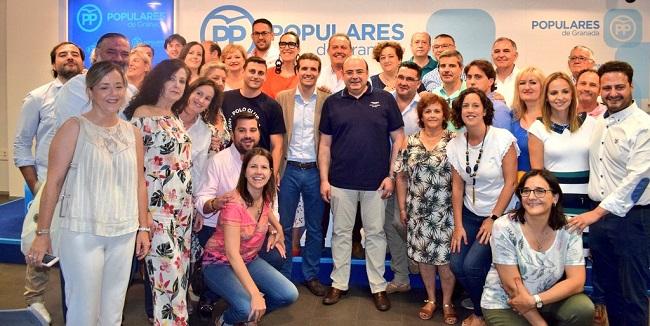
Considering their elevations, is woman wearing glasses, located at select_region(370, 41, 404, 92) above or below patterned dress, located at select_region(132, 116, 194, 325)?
above

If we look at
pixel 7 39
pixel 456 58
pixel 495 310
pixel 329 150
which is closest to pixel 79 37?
pixel 7 39

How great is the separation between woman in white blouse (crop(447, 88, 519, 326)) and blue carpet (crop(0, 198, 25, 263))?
11.9ft

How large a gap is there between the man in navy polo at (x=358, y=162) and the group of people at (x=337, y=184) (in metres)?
0.01

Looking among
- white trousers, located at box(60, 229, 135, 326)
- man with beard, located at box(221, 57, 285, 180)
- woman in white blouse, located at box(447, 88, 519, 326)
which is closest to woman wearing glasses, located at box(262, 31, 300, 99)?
man with beard, located at box(221, 57, 285, 180)

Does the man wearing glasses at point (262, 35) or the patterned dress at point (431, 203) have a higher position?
the man wearing glasses at point (262, 35)

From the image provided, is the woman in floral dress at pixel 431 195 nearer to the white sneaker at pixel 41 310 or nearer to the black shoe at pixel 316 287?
the black shoe at pixel 316 287

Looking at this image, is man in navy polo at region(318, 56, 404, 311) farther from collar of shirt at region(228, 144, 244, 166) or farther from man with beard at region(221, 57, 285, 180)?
collar of shirt at region(228, 144, 244, 166)

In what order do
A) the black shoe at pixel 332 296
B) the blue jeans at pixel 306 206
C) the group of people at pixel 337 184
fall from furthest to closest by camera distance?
the blue jeans at pixel 306 206, the black shoe at pixel 332 296, the group of people at pixel 337 184

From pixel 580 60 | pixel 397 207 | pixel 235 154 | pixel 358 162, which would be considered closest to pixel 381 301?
pixel 397 207

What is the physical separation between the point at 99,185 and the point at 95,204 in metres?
0.08

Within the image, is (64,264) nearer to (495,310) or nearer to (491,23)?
(495,310)

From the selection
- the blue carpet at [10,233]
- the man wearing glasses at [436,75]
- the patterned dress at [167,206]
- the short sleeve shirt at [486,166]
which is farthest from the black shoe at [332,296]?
the blue carpet at [10,233]

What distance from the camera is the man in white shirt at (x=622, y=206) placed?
9.51 ft

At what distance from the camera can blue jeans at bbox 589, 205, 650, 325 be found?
2.93 meters
